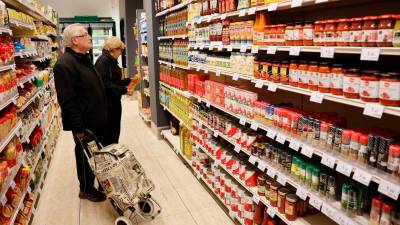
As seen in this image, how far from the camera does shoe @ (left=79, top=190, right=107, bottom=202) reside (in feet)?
13.0

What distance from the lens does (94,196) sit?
3.99 metres

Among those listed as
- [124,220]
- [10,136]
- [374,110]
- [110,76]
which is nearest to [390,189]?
[374,110]

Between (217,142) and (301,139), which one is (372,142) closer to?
(301,139)

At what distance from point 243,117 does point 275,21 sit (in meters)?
0.98

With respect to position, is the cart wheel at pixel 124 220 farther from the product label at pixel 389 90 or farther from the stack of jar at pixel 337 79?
the product label at pixel 389 90

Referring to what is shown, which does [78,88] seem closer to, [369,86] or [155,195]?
[155,195]

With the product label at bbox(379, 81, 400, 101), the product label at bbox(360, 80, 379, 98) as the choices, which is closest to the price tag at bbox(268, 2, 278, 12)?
the product label at bbox(360, 80, 379, 98)

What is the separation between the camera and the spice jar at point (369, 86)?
5.77ft

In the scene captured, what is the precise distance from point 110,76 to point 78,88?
1.03 m

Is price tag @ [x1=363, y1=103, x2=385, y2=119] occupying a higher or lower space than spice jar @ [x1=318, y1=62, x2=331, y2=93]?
lower

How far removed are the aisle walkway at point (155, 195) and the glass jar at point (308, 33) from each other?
6.74 feet

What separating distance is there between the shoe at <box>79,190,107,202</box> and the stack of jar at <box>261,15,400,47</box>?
2717 mm

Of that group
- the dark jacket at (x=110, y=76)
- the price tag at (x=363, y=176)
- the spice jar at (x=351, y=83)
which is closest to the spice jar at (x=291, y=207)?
the price tag at (x=363, y=176)

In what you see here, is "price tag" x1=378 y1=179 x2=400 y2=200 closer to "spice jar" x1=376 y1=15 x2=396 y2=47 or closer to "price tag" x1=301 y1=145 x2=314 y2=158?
"price tag" x1=301 y1=145 x2=314 y2=158
